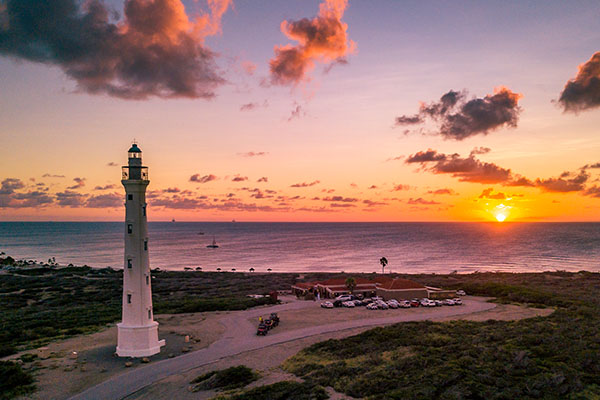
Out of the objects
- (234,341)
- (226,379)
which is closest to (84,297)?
(234,341)

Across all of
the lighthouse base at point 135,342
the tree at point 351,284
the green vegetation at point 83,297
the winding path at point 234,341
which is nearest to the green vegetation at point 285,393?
the winding path at point 234,341

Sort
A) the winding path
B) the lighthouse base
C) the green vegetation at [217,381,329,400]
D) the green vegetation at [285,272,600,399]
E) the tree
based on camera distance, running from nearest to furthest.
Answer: the green vegetation at [285,272,600,399]
the green vegetation at [217,381,329,400]
the winding path
the lighthouse base
the tree

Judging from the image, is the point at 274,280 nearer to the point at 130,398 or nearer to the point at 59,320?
the point at 59,320

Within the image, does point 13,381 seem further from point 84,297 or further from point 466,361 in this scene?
point 84,297

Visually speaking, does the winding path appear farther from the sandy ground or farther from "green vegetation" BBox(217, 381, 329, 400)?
"green vegetation" BBox(217, 381, 329, 400)

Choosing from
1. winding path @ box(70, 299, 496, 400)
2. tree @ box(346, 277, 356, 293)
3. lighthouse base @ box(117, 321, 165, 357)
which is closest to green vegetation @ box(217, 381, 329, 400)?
winding path @ box(70, 299, 496, 400)
